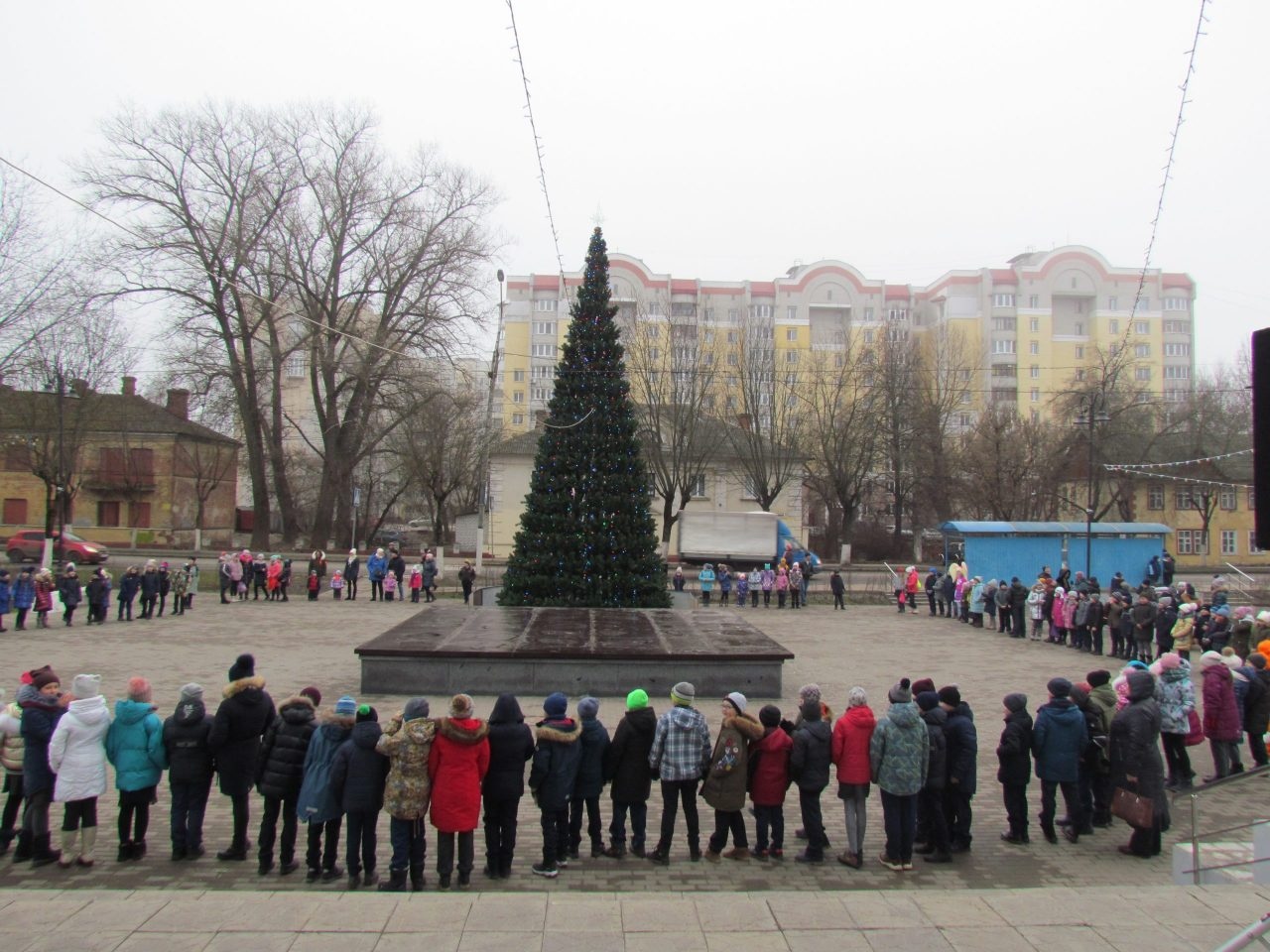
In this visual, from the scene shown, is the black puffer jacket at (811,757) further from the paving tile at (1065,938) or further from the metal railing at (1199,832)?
the metal railing at (1199,832)

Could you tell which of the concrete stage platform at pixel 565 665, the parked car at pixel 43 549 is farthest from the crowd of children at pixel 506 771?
the parked car at pixel 43 549

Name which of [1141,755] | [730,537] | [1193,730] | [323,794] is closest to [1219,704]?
[1193,730]

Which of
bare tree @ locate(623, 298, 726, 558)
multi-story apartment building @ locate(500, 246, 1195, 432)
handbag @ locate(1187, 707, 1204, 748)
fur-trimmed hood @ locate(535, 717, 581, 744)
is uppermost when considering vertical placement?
multi-story apartment building @ locate(500, 246, 1195, 432)

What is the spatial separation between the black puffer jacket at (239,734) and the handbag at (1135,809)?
6.94 meters

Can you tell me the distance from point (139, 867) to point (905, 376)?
47.8 metres

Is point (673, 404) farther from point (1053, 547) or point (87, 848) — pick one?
point (87, 848)

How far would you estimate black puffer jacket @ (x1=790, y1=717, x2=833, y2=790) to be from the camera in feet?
23.7

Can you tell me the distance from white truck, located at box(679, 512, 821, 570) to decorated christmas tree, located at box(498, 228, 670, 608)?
1927cm

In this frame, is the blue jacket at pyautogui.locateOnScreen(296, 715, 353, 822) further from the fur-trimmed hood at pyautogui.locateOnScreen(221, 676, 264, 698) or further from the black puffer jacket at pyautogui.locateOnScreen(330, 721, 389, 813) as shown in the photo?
the fur-trimmed hood at pyautogui.locateOnScreen(221, 676, 264, 698)

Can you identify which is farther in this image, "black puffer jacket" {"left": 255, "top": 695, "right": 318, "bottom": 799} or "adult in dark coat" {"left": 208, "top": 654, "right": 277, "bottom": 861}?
"adult in dark coat" {"left": 208, "top": 654, "right": 277, "bottom": 861}

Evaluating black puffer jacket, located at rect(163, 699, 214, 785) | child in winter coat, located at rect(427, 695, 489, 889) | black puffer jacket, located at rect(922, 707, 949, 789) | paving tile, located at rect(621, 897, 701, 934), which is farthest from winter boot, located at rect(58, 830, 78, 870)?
black puffer jacket, located at rect(922, 707, 949, 789)

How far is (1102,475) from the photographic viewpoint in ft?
154

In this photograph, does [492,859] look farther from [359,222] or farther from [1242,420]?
[1242,420]

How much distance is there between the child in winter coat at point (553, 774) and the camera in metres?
6.83
